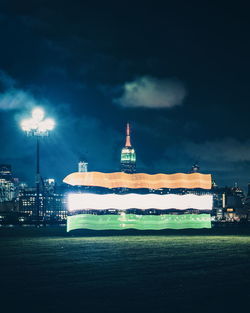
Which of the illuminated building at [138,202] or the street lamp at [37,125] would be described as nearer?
the illuminated building at [138,202]

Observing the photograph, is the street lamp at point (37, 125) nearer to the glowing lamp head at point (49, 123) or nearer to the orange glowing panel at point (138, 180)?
the glowing lamp head at point (49, 123)

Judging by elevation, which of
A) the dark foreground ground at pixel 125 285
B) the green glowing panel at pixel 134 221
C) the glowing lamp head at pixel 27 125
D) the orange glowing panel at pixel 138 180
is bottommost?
the dark foreground ground at pixel 125 285

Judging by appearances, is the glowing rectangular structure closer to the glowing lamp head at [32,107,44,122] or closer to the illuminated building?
the illuminated building

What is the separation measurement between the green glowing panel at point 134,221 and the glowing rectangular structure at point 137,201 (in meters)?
0.94

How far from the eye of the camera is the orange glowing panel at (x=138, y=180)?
48250mm

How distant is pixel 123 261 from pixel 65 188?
30.7 meters

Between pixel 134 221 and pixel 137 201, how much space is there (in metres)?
2.02

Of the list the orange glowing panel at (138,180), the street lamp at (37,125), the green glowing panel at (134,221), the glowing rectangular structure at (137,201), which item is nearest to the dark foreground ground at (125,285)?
the green glowing panel at (134,221)

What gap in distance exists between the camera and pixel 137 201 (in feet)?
162

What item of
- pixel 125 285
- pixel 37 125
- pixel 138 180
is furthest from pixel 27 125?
pixel 125 285

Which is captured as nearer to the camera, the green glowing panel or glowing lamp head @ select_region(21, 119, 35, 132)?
the green glowing panel

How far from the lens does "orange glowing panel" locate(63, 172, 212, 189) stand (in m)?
48.2

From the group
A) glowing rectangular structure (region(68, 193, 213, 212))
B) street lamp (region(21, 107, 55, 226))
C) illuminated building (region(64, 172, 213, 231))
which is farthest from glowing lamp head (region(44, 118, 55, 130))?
glowing rectangular structure (region(68, 193, 213, 212))

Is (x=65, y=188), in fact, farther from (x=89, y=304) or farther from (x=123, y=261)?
(x=89, y=304)
